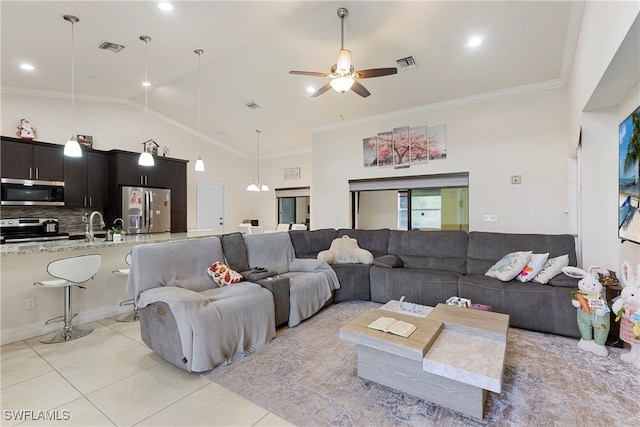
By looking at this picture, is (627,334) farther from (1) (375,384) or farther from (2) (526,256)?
(1) (375,384)

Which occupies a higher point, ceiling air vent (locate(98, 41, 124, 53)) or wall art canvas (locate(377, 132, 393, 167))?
ceiling air vent (locate(98, 41, 124, 53))

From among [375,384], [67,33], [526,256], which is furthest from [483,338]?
[67,33]

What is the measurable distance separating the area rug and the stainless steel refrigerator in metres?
4.34

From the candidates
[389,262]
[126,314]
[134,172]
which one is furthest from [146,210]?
[389,262]

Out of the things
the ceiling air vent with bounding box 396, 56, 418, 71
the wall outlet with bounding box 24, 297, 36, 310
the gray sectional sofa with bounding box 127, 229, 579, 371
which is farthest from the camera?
the ceiling air vent with bounding box 396, 56, 418, 71

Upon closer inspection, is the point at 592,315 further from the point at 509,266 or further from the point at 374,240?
the point at 374,240

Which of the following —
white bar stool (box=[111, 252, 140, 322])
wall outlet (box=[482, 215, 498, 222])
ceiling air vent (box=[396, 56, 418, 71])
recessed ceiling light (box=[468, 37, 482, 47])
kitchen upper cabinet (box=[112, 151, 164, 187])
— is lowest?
white bar stool (box=[111, 252, 140, 322])

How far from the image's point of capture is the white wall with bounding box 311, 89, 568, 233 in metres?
4.09

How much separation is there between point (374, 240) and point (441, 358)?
3002 mm

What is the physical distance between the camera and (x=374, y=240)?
4.71 m

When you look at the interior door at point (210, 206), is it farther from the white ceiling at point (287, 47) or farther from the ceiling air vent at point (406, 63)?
the ceiling air vent at point (406, 63)

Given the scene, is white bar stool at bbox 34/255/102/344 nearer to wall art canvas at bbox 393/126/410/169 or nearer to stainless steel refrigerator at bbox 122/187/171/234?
stainless steel refrigerator at bbox 122/187/171/234

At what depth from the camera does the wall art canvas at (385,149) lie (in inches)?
216

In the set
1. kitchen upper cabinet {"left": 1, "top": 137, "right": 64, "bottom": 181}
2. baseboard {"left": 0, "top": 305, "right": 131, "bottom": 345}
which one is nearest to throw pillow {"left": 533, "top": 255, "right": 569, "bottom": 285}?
baseboard {"left": 0, "top": 305, "right": 131, "bottom": 345}
